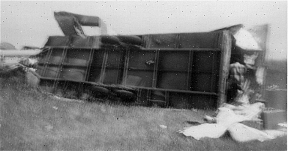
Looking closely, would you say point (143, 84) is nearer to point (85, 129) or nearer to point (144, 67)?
point (144, 67)

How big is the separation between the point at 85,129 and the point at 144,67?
2.41 metres

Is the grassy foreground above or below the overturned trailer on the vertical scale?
below

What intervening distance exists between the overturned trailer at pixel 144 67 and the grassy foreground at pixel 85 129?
87 centimetres

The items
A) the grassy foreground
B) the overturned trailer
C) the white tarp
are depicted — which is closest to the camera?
the grassy foreground

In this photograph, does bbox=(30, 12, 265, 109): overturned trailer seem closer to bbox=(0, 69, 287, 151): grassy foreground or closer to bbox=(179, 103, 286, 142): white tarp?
bbox=(179, 103, 286, 142): white tarp

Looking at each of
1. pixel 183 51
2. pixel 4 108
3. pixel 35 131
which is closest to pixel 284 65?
pixel 183 51

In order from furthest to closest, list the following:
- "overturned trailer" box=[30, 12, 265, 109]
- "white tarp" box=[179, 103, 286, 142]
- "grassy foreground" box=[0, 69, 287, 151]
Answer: "overturned trailer" box=[30, 12, 265, 109] < "white tarp" box=[179, 103, 286, 142] < "grassy foreground" box=[0, 69, 287, 151]

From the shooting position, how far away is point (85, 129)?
135 inches

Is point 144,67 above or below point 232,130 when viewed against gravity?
above

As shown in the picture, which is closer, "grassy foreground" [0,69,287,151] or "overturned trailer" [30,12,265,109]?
"grassy foreground" [0,69,287,151]

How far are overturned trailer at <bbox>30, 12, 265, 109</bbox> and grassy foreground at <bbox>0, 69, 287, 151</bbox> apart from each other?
2.85 ft

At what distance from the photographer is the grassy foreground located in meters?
2.97

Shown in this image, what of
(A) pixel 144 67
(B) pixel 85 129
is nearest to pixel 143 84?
(A) pixel 144 67

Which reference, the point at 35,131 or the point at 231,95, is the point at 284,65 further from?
the point at 35,131
